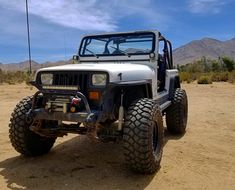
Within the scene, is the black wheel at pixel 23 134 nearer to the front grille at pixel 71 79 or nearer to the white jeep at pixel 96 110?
the white jeep at pixel 96 110

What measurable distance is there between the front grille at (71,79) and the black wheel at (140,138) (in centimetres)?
71

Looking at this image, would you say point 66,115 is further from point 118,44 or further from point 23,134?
point 118,44

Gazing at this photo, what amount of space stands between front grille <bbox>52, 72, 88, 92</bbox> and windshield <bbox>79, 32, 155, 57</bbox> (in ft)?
5.98

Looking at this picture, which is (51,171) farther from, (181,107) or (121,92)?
(181,107)

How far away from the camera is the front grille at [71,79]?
5.09 m

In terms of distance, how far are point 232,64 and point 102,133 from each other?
1758 inches

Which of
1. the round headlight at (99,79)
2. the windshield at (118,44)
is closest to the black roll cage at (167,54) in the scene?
the windshield at (118,44)

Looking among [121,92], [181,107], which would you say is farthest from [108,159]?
[181,107]

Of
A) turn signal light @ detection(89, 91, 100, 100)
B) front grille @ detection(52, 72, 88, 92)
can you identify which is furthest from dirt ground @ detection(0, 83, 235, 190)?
front grille @ detection(52, 72, 88, 92)

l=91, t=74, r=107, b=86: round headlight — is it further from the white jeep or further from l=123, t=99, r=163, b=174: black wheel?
l=123, t=99, r=163, b=174: black wheel

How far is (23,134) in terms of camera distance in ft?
18.3

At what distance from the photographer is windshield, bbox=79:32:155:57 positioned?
6.82 metres

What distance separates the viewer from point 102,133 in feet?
17.1

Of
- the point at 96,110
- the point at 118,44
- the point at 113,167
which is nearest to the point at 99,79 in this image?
the point at 96,110
